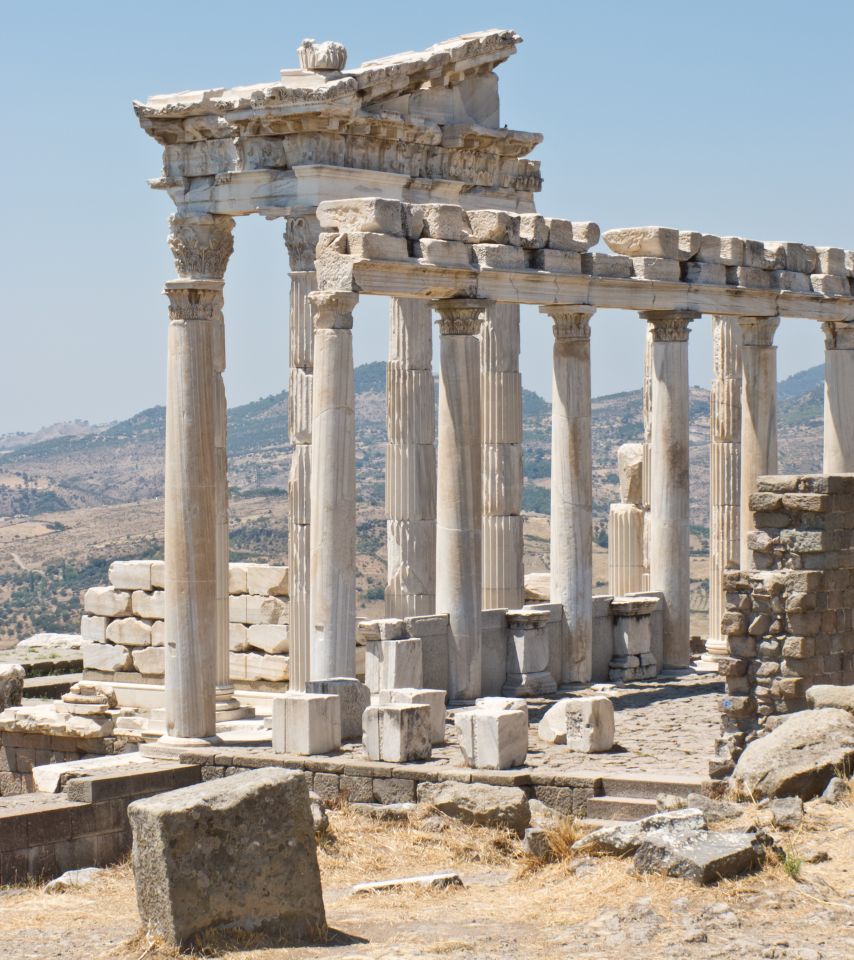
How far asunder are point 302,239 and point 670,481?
7.27m

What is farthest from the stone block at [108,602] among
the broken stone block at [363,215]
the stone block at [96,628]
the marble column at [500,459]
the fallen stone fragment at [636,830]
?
the fallen stone fragment at [636,830]

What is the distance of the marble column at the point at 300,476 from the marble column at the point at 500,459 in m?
3.67

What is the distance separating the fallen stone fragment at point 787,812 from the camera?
18.6 metres

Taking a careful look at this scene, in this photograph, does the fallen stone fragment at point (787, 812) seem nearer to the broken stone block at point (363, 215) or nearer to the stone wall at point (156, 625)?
the broken stone block at point (363, 215)

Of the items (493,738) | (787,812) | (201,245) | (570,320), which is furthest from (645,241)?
(787,812)

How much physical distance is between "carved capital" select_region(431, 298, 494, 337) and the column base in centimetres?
481

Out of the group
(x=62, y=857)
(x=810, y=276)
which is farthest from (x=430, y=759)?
(x=810, y=276)

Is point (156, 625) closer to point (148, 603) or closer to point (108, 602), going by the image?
point (148, 603)

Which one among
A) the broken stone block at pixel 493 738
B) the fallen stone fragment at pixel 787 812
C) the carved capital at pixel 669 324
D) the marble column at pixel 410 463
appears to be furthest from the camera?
the carved capital at pixel 669 324

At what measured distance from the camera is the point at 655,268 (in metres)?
31.8

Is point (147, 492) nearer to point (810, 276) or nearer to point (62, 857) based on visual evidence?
point (810, 276)

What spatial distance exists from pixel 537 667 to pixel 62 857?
9.71 meters

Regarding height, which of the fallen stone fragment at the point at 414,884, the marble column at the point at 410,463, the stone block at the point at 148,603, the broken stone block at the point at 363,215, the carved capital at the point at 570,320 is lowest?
the fallen stone fragment at the point at 414,884

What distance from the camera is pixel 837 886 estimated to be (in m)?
17.0
